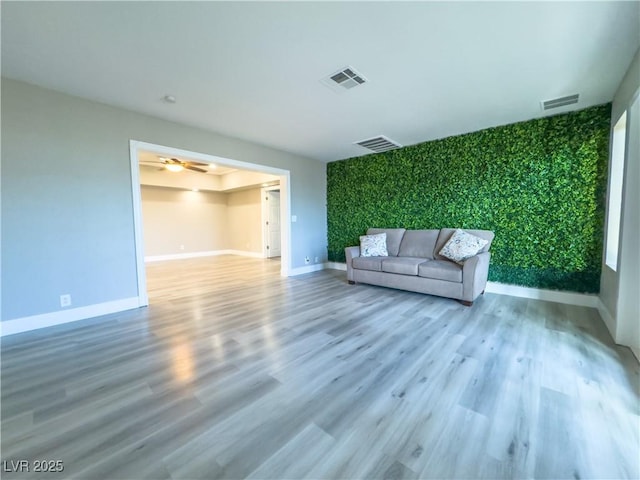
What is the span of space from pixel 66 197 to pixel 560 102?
5628mm

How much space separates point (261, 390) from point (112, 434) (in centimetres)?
76

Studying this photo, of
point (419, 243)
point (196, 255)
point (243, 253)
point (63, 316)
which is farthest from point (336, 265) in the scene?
point (196, 255)

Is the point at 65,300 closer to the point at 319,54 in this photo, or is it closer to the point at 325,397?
the point at 325,397

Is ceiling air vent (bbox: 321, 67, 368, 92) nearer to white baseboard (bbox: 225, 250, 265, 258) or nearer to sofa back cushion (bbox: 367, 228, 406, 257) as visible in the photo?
sofa back cushion (bbox: 367, 228, 406, 257)

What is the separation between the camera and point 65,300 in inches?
108

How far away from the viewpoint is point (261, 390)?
163cm

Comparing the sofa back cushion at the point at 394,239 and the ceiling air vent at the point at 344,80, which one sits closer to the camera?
the ceiling air vent at the point at 344,80

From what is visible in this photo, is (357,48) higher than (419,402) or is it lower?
higher

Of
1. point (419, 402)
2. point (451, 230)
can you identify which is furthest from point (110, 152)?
point (451, 230)

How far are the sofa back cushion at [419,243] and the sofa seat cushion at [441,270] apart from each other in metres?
0.47

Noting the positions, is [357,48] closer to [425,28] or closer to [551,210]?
[425,28]

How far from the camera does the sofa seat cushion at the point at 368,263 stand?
158 inches

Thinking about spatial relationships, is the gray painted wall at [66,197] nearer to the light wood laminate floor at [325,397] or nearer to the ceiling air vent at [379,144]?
the light wood laminate floor at [325,397]

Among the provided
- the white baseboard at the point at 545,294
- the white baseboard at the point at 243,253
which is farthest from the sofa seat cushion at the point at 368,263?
the white baseboard at the point at 243,253
